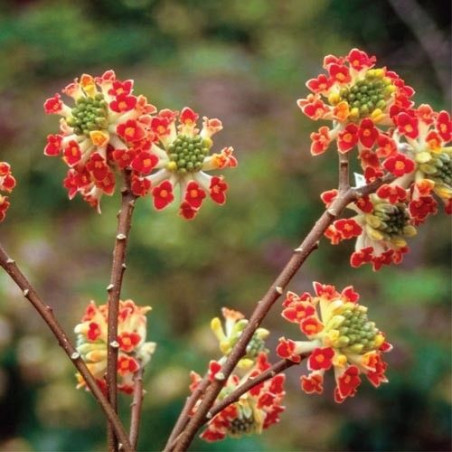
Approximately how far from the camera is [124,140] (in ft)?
2.68

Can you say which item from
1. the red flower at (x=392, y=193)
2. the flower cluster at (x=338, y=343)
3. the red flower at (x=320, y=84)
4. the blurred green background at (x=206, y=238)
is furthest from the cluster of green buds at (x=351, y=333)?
the blurred green background at (x=206, y=238)

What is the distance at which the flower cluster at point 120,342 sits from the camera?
0.87 m

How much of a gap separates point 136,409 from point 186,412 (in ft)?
0.16

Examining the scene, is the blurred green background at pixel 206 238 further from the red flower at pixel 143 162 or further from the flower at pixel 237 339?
the red flower at pixel 143 162

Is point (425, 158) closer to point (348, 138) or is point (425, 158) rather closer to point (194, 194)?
point (348, 138)

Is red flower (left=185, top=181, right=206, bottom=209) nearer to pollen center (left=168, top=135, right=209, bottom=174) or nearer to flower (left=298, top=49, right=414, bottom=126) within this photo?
pollen center (left=168, top=135, right=209, bottom=174)

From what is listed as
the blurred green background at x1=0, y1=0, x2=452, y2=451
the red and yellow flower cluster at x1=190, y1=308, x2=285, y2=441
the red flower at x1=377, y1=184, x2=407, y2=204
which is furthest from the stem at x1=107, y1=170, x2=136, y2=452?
the blurred green background at x1=0, y1=0, x2=452, y2=451

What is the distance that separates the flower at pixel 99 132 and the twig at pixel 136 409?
0.20 meters

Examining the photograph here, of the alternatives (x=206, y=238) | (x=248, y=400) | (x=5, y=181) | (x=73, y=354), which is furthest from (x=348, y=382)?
(x=206, y=238)

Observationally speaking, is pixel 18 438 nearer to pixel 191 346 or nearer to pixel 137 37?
pixel 191 346

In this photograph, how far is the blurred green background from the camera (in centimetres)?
279

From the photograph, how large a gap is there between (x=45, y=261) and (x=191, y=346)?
0.75 meters

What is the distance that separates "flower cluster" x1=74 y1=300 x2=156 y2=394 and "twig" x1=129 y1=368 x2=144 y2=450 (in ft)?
0.04

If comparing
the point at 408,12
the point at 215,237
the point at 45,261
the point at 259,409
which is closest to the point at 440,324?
the point at 215,237
